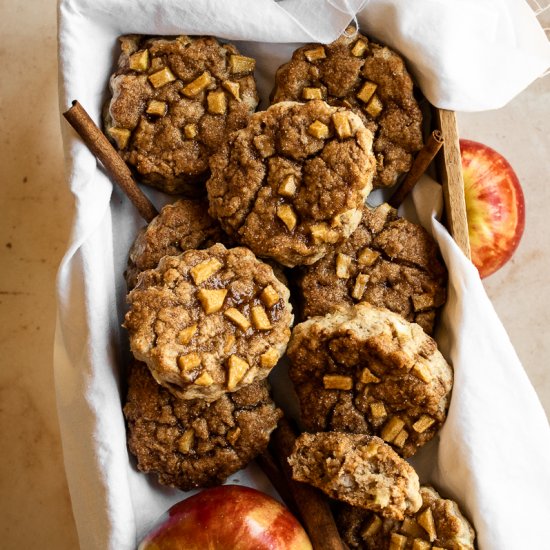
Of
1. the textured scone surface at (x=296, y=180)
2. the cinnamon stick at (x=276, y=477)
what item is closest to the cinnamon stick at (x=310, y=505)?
the cinnamon stick at (x=276, y=477)

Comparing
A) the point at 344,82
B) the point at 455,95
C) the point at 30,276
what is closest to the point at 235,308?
the point at 344,82

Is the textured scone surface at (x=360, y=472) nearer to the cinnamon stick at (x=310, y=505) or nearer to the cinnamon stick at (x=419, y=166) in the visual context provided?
the cinnamon stick at (x=310, y=505)

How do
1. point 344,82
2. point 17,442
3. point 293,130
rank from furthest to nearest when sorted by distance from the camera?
point 17,442 → point 344,82 → point 293,130

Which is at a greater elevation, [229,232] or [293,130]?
[293,130]

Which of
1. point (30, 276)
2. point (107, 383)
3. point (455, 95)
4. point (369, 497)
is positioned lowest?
point (30, 276)

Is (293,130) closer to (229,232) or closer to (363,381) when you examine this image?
(229,232)
